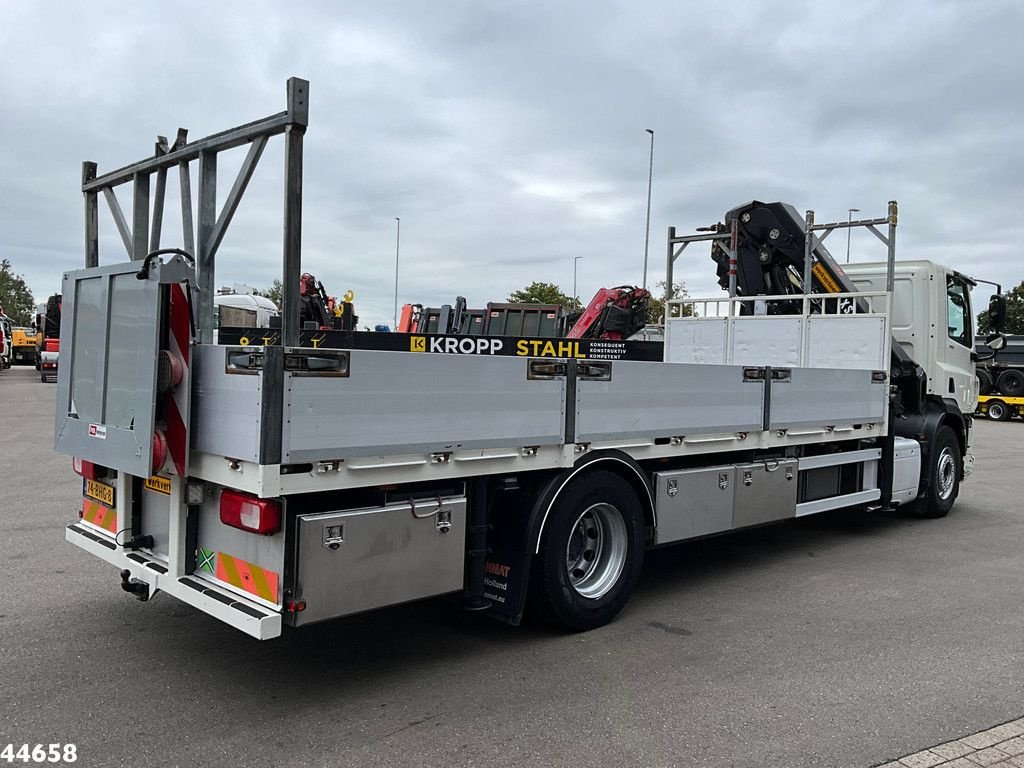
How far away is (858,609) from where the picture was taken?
5.77m

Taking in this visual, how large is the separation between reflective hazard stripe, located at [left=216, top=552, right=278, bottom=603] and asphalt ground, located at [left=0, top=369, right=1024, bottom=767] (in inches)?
22.3

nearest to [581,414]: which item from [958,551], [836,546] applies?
[836,546]

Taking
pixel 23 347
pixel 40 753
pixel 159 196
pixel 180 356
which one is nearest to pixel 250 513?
pixel 180 356

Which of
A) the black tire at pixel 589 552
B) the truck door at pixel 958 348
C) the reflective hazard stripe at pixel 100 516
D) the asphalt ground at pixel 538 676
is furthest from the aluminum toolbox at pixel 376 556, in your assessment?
the truck door at pixel 958 348

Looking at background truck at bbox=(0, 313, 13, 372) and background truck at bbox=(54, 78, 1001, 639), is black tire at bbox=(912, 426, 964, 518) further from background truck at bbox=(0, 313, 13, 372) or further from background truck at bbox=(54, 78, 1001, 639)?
background truck at bbox=(0, 313, 13, 372)

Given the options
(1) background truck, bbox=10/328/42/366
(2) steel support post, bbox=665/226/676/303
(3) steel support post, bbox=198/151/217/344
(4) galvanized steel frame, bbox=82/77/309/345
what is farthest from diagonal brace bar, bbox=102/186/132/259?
(1) background truck, bbox=10/328/42/366

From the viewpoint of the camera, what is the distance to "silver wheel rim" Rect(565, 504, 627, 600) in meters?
5.28

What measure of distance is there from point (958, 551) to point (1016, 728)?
4165 mm

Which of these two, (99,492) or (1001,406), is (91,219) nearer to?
(99,492)

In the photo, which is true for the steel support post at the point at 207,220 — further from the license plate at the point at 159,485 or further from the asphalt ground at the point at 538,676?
the asphalt ground at the point at 538,676

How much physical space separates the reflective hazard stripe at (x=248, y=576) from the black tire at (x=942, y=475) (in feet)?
24.7

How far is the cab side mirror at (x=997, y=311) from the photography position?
30.1 feet

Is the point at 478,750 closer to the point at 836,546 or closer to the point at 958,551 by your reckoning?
the point at 836,546

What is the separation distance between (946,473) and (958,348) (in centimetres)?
138
